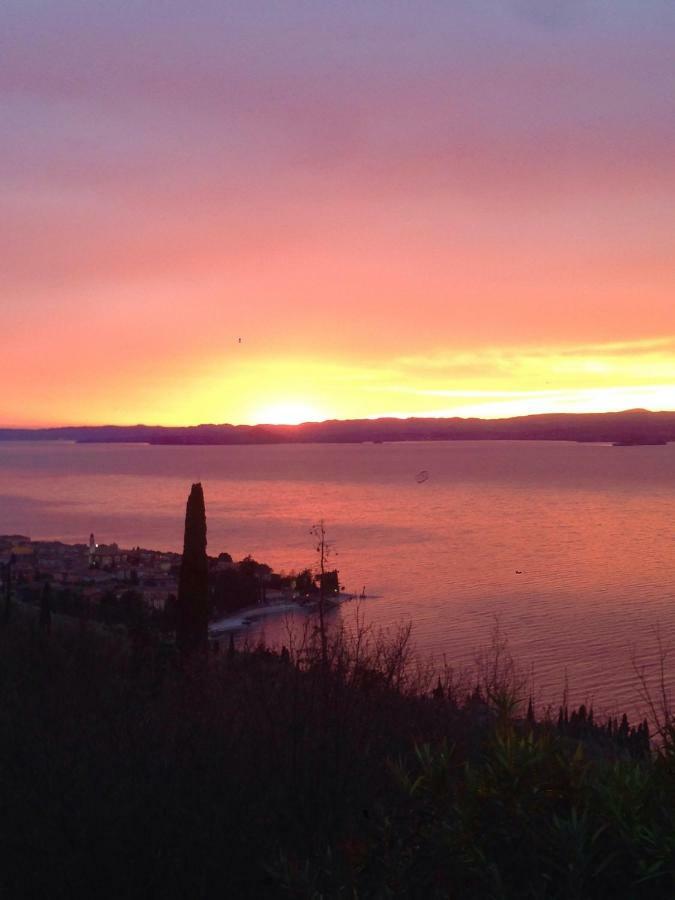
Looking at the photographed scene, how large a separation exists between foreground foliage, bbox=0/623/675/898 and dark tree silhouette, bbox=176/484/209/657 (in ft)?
33.0

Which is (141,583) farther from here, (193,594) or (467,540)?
(193,594)

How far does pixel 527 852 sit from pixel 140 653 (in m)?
11.2

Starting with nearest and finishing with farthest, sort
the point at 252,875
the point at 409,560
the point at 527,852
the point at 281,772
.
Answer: the point at 527,852
the point at 252,875
the point at 281,772
the point at 409,560

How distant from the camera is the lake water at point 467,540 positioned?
3741cm

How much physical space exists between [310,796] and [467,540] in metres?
69.8

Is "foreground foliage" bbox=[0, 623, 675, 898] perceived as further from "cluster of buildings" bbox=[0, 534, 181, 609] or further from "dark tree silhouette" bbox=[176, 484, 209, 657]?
"cluster of buildings" bbox=[0, 534, 181, 609]

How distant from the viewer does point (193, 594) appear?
815 inches

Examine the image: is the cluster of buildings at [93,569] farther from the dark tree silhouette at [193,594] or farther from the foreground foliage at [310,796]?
the foreground foliage at [310,796]

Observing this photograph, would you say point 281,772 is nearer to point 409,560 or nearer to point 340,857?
point 340,857

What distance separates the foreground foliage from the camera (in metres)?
3.69

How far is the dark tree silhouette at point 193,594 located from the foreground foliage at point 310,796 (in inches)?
396

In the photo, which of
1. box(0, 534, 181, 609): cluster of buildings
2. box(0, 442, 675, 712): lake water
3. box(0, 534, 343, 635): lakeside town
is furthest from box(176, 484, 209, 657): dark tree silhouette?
box(0, 534, 181, 609): cluster of buildings

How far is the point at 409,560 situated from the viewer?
2510 inches

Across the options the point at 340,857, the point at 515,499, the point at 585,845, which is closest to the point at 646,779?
the point at 585,845
